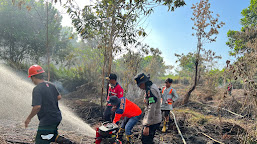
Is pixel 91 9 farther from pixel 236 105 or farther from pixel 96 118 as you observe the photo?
pixel 236 105

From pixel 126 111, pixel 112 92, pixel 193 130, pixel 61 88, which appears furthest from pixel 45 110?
pixel 61 88

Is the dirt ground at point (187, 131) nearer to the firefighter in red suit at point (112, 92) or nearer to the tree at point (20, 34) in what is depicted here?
the firefighter in red suit at point (112, 92)

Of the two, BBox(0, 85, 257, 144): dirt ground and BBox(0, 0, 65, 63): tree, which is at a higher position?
BBox(0, 0, 65, 63): tree

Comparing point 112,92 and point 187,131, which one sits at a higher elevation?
point 112,92

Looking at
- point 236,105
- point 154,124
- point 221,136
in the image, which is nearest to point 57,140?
point 154,124

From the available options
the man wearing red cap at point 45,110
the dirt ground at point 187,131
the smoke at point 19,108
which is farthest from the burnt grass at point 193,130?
the man wearing red cap at point 45,110

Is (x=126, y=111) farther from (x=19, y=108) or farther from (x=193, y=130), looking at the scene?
(x=19, y=108)

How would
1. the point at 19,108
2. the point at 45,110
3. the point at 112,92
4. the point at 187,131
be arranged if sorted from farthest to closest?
the point at 19,108, the point at 187,131, the point at 112,92, the point at 45,110

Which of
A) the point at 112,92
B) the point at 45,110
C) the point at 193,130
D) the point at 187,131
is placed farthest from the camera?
the point at 193,130

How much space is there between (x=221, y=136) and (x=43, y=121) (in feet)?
16.9

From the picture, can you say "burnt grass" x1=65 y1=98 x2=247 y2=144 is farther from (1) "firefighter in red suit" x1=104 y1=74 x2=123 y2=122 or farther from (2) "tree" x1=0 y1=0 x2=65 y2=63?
(2) "tree" x1=0 y1=0 x2=65 y2=63

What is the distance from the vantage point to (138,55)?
885 centimetres

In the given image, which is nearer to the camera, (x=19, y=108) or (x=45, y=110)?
(x=45, y=110)

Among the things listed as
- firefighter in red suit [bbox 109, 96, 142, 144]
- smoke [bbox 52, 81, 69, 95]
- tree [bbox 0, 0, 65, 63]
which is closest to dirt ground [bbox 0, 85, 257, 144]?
firefighter in red suit [bbox 109, 96, 142, 144]
